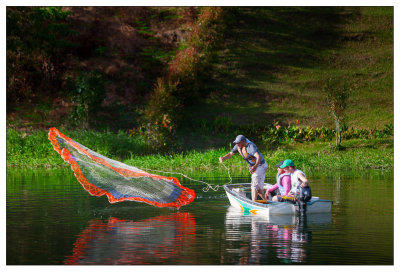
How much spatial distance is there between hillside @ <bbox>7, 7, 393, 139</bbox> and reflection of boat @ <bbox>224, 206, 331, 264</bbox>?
888 inches

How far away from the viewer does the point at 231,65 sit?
145 ft

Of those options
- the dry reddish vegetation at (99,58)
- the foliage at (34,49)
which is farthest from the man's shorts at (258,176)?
the dry reddish vegetation at (99,58)

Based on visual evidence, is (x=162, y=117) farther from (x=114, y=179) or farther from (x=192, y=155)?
(x=114, y=179)

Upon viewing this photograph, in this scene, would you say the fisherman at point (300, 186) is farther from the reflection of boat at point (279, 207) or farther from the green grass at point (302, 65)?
the green grass at point (302, 65)

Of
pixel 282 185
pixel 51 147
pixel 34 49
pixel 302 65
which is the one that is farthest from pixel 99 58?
pixel 282 185

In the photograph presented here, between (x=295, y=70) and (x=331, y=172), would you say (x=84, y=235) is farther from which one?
(x=295, y=70)

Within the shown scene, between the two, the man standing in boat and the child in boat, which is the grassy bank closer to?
the man standing in boat

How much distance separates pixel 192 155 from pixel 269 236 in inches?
713

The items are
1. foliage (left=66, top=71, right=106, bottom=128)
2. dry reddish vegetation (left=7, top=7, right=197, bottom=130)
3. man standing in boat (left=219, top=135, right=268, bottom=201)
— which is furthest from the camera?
dry reddish vegetation (left=7, top=7, right=197, bottom=130)

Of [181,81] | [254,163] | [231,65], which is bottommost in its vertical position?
[254,163]

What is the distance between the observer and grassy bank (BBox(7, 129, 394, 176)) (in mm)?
28500

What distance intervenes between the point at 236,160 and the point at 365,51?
20796 mm

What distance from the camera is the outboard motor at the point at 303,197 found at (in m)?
15.4

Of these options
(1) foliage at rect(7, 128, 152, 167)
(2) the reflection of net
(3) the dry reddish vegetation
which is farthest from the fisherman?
(3) the dry reddish vegetation
